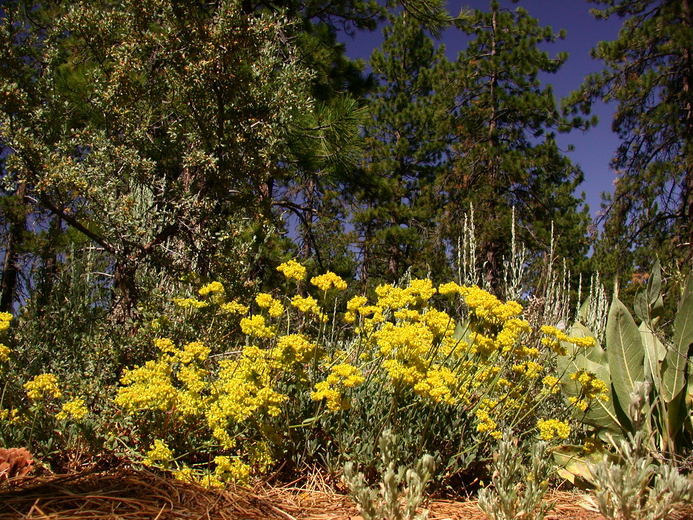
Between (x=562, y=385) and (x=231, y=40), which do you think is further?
(x=231, y=40)

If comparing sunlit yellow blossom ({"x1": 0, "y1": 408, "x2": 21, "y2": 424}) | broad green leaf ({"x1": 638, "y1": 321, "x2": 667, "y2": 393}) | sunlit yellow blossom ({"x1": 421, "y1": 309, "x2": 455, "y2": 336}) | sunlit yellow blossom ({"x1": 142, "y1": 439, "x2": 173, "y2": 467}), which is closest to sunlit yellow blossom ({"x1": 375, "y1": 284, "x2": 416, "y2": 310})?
sunlit yellow blossom ({"x1": 421, "y1": 309, "x2": 455, "y2": 336})

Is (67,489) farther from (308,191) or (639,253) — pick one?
(639,253)

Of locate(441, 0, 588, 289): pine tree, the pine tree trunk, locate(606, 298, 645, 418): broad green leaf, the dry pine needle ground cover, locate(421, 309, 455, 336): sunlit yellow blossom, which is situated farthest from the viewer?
locate(441, 0, 588, 289): pine tree

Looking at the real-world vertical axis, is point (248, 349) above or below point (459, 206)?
below

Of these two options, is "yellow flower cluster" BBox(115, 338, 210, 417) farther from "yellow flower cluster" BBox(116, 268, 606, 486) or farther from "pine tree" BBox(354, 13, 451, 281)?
"pine tree" BBox(354, 13, 451, 281)

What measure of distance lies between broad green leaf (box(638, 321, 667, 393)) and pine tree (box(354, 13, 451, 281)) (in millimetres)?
10828

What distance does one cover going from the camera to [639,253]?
10.4 metres

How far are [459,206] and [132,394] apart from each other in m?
13.5

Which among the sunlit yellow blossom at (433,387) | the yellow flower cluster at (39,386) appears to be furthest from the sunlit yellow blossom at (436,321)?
the yellow flower cluster at (39,386)

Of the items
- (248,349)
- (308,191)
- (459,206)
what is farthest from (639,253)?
(248,349)

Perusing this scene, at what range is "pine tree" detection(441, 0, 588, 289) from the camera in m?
14.1

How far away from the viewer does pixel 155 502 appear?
4.89ft

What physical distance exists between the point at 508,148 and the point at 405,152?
321 cm

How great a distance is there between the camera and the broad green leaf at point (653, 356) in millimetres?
2572
